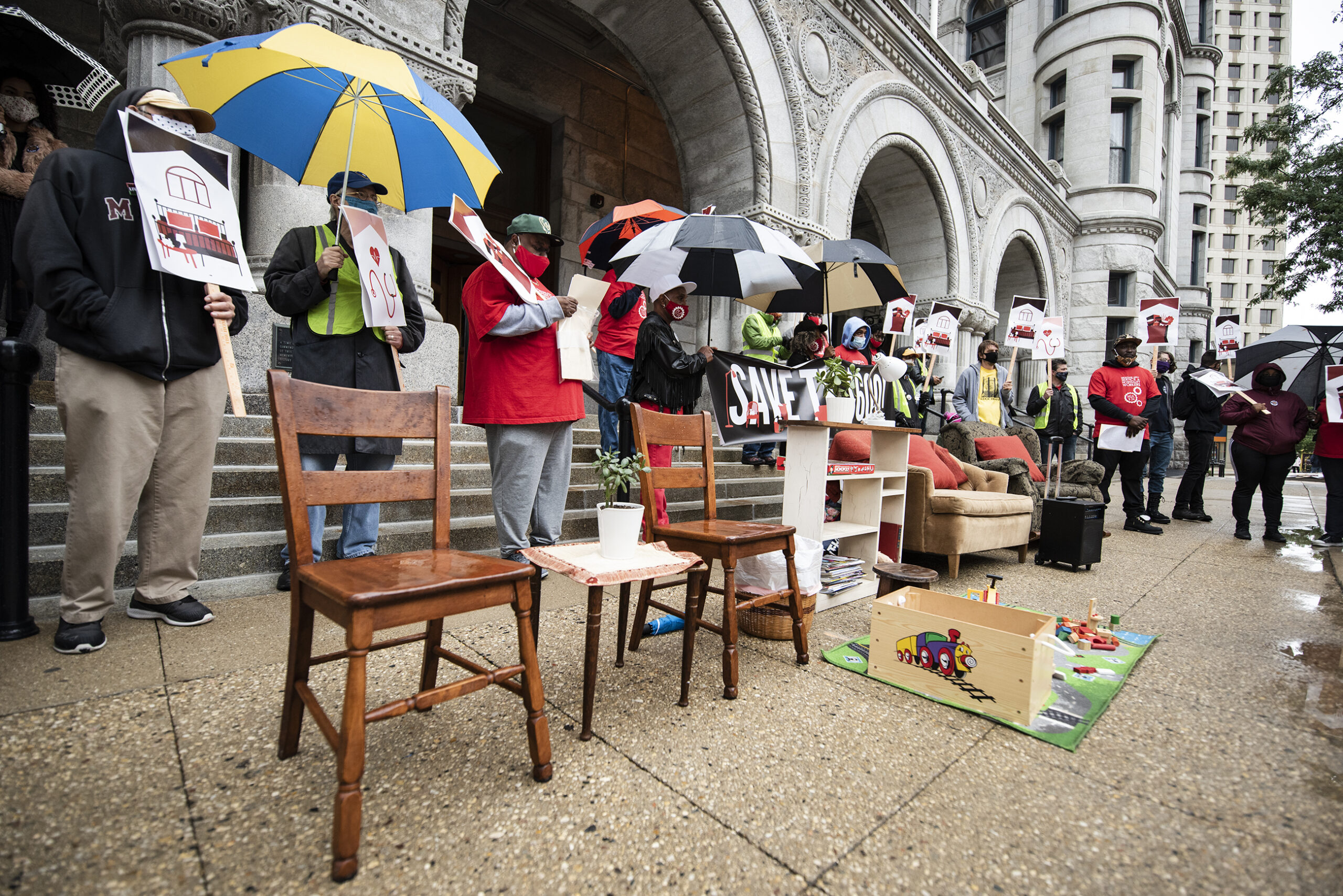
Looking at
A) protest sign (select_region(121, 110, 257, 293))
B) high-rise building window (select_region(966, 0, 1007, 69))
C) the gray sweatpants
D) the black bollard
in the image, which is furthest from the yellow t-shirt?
high-rise building window (select_region(966, 0, 1007, 69))

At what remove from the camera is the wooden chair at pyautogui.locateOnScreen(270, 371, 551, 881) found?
57.5 inches

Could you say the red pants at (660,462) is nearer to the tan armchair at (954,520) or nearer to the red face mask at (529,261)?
the red face mask at (529,261)

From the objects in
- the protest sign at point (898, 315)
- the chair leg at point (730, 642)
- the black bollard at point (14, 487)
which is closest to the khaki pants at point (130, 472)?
the black bollard at point (14, 487)

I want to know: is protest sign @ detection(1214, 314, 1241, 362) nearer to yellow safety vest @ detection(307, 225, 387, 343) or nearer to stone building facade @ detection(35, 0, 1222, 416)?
stone building facade @ detection(35, 0, 1222, 416)

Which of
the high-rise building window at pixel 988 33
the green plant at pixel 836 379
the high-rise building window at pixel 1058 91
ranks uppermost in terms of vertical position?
the high-rise building window at pixel 988 33

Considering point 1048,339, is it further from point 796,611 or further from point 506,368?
point 506,368

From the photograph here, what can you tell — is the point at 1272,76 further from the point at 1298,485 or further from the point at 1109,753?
the point at 1109,753

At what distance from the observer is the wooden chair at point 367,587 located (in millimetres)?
1461

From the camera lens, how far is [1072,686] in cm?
263

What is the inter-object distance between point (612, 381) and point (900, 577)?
288cm

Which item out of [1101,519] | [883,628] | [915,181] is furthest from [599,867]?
[915,181]

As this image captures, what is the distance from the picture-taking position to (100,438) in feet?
7.85

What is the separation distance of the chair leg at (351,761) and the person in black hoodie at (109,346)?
1.71 m

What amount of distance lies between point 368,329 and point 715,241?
2020mm
